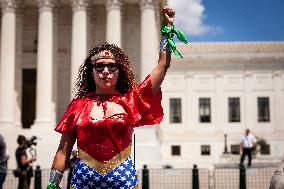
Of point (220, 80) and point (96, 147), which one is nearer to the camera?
point (96, 147)

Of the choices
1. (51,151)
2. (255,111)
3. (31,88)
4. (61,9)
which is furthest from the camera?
(255,111)

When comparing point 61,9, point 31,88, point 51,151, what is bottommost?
point 51,151

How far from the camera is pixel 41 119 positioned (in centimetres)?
3472

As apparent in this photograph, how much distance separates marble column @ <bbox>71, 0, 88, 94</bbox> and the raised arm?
3047cm

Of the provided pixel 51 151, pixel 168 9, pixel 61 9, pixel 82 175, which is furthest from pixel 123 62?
pixel 61 9

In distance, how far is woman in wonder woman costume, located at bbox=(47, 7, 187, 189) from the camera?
4547 millimetres

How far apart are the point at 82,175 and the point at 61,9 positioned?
36.1 metres

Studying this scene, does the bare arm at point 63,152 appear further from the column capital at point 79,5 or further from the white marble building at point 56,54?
the column capital at point 79,5

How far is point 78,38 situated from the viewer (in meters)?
35.3

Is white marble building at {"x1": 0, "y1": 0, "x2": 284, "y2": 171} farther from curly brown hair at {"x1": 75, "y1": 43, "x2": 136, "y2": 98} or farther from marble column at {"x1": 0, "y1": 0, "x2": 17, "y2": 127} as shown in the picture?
curly brown hair at {"x1": 75, "y1": 43, "x2": 136, "y2": 98}

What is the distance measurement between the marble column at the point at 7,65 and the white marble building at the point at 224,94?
25423 millimetres

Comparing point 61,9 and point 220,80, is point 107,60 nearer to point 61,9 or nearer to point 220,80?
point 61,9

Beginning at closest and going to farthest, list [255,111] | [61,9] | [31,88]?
[61,9], [31,88], [255,111]

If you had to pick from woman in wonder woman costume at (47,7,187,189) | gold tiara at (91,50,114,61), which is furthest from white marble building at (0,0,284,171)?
gold tiara at (91,50,114,61)
